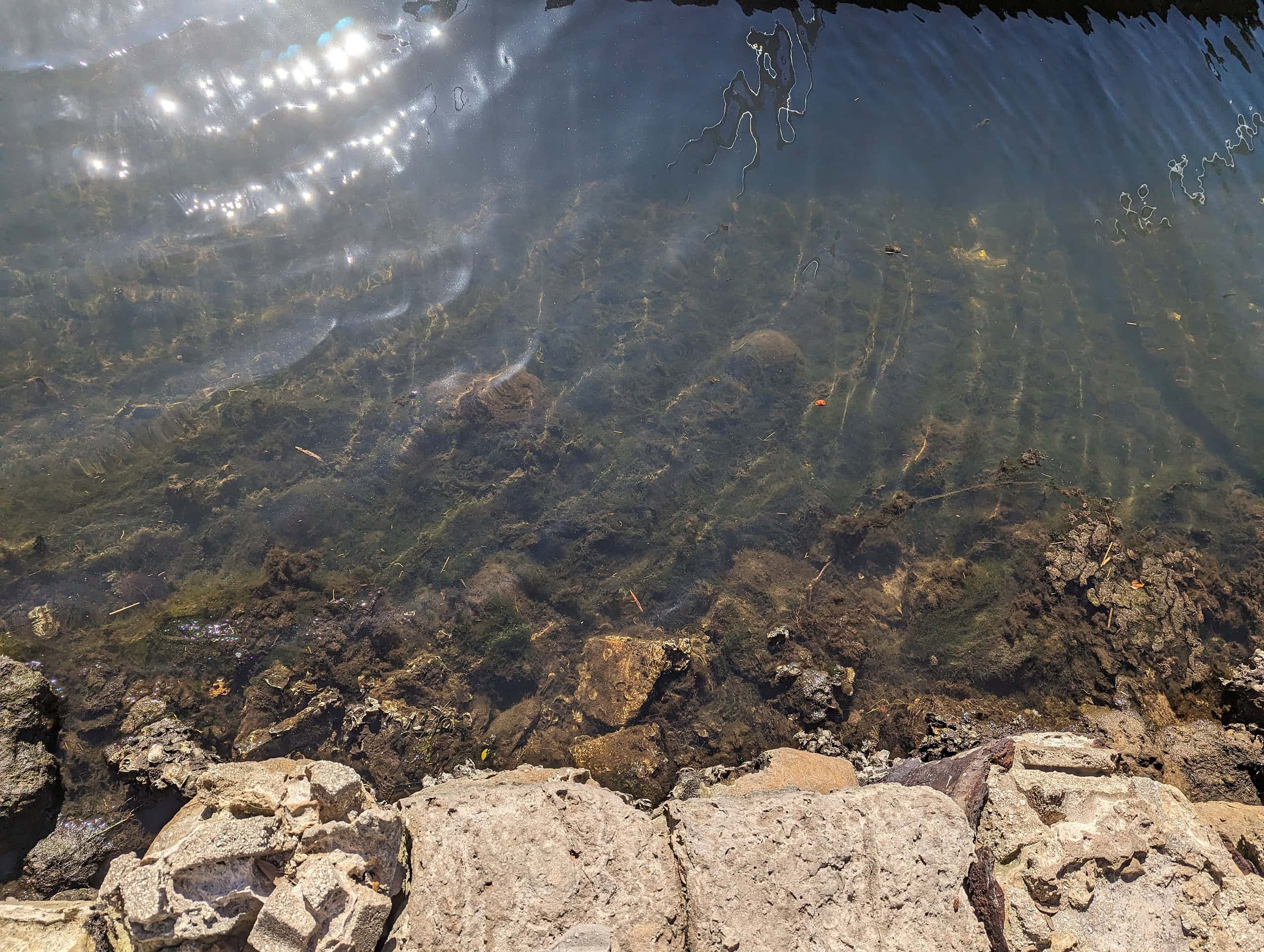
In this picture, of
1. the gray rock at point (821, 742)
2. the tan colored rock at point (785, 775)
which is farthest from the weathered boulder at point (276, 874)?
the gray rock at point (821, 742)

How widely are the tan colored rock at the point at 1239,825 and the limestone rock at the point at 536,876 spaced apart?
326cm

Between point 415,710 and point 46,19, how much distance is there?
727 centimetres

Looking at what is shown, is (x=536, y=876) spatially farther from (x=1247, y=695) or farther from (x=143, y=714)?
(x=1247, y=695)

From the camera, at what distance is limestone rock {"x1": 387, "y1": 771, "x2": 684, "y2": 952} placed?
3.18 metres

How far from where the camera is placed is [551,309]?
655 cm

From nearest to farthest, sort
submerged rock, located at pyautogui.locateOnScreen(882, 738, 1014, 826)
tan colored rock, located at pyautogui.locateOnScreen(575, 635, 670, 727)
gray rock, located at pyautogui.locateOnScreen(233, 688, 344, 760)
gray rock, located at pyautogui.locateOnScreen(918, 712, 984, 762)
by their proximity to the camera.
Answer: submerged rock, located at pyautogui.locateOnScreen(882, 738, 1014, 826)
gray rock, located at pyautogui.locateOnScreen(233, 688, 344, 760)
gray rock, located at pyautogui.locateOnScreen(918, 712, 984, 762)
tan colored rock, located at pyautogui.locateOnScreen(575, 635, 670, 727)

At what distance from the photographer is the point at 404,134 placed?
6.83 m

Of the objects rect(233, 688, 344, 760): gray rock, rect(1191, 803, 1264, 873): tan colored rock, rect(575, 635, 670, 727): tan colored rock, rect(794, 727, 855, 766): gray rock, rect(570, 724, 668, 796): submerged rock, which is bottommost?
rect(233, 688, 344, 760): gray rock

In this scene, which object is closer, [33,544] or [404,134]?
[33,544]

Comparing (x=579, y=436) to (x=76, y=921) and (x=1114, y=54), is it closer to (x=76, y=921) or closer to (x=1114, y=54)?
(x=76, y=921)

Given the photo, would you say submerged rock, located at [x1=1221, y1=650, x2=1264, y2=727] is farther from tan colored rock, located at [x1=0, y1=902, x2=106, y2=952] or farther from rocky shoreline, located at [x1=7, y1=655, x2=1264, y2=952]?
tan colored rock, located at [x1=0, y1=902, x2=106, y2=952]

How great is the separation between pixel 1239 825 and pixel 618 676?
4.01 meters

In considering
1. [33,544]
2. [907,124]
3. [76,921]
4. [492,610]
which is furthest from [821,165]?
[76,921]

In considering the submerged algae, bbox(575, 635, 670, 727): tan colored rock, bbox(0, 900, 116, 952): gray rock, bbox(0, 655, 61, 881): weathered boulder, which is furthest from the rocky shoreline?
the submerged algae
